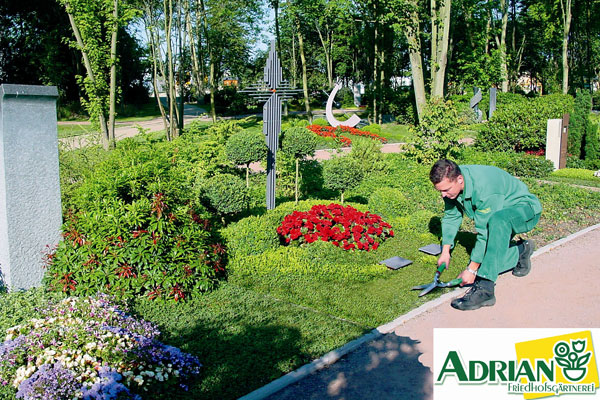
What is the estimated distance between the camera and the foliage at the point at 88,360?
3.95 metres

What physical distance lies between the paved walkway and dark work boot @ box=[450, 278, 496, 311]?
7 cm

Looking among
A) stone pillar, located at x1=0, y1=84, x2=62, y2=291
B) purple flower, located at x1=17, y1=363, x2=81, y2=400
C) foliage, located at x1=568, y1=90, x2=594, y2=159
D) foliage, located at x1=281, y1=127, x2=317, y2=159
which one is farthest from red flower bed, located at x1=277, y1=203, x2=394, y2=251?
foliage, located at x1=568, y1=90, x2=594, y2=159

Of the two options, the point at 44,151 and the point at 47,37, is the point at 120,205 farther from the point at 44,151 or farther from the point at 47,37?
the point at 47,37

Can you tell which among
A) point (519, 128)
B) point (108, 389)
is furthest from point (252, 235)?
point (519, 128)

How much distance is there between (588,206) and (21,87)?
9.44m

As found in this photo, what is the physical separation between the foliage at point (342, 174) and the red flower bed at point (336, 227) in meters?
0.96

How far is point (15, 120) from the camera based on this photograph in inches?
224

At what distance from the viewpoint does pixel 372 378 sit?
4434 millimetres

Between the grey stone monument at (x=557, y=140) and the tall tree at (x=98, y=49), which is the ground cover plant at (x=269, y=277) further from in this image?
the tall tree at (x=98, y=49)

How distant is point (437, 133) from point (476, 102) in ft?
61.1

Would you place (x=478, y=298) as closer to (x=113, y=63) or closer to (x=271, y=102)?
(x=271, y=102)

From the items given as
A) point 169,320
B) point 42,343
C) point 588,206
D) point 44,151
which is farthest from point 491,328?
point 588,206

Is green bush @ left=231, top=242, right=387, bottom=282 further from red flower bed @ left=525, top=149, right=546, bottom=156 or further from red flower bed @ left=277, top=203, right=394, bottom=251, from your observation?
red flower bed @ left=525, top=149, right=546, bottom=156

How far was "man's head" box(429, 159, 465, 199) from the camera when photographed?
209 inches
